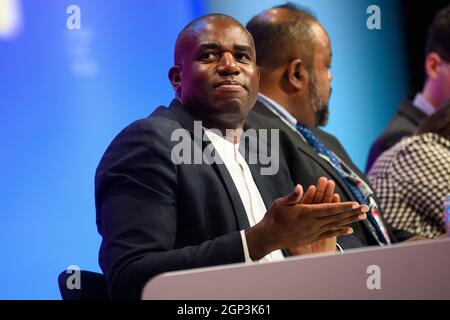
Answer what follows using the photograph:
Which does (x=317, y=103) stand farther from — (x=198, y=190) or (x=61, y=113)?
(x=198, y=190)

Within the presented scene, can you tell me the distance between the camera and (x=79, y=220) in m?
2.57

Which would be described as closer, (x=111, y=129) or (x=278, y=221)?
(x=278, y=221)

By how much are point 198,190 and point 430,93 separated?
2460 mm

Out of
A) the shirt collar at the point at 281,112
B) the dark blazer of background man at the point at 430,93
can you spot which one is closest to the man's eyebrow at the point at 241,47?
the shirt collar at the point at 281,112

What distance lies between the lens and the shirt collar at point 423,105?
164 inches

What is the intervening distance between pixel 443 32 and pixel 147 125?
2.38m

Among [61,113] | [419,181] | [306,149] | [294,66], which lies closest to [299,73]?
[294,66]

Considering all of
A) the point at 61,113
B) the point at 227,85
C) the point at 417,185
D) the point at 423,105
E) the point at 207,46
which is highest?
the point at 207,46

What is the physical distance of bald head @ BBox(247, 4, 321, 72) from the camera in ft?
10.0

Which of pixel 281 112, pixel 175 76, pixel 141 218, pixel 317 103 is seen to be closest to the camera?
pixel 141 218

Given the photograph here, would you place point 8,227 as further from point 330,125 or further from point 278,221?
point 330,125

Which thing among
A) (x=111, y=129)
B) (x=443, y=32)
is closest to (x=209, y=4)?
(x=111, y=129)

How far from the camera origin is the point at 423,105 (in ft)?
13.7

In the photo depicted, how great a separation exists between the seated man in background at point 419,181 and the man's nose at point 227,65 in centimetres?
125
